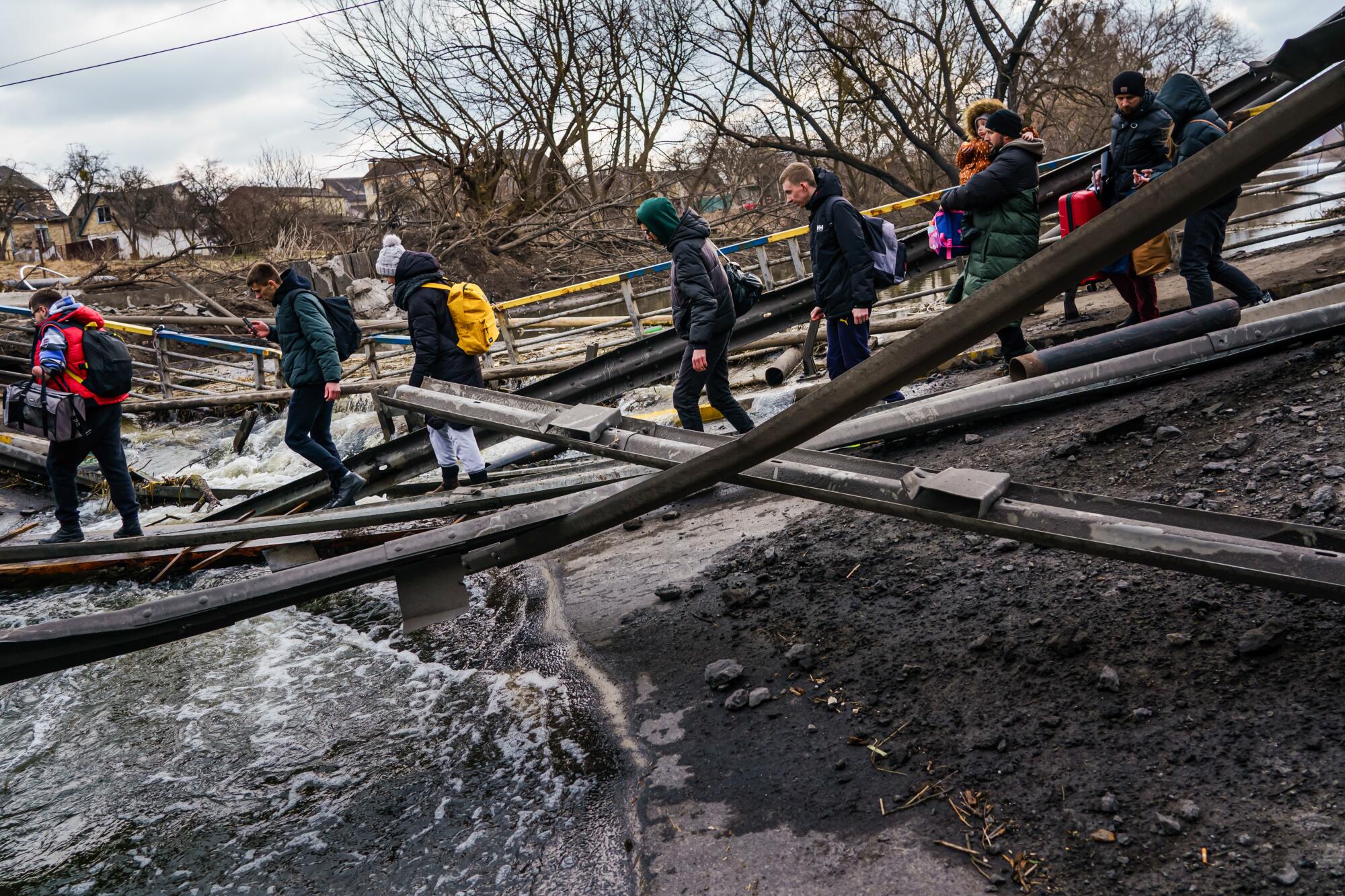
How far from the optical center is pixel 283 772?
3.63m

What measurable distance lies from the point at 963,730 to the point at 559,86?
22.6m

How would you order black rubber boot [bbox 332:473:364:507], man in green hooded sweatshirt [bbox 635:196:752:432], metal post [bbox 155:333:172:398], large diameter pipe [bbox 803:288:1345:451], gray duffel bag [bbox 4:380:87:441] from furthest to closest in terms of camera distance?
metal post [bbox 155:333:172:398], black rubber boot [bbox 332:473:364:507], gray duffel bag [bbox 4:380:87:441], man in green hooded sweatshirt [bbox 635:196:752:432], large diameter pipe [bbox 803:288:1345:451]

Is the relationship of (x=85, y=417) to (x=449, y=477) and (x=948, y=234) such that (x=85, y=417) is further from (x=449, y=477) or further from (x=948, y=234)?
(x=948, y=234)

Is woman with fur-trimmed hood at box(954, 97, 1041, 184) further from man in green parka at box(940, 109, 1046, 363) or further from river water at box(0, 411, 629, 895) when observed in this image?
river water at box(0, 411, 629, 895)

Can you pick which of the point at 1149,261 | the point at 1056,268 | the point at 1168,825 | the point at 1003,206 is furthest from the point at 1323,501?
the point at 1149,261

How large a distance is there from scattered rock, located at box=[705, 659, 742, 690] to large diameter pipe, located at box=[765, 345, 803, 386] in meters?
3.87

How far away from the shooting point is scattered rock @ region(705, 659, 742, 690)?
3342mm

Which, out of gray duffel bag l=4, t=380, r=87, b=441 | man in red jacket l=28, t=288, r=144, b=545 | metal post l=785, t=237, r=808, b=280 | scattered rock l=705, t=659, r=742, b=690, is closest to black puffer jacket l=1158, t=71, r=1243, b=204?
metal post l=785, t=237, r=808, b=280

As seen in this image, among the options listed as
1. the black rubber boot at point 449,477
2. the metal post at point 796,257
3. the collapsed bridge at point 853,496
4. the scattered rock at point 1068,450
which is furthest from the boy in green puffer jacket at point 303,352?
the metal post at point 796,257

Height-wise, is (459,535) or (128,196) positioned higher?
(128,196)

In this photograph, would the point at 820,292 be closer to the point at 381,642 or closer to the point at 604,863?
the point at 381,642

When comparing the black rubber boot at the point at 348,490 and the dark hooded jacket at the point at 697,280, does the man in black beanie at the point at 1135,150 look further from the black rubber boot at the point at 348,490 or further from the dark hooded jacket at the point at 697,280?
the black rubber boot at the point at 348,490

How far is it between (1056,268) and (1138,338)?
300cm

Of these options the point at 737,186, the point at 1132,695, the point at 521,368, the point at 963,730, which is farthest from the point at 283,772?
the point at 737,186
